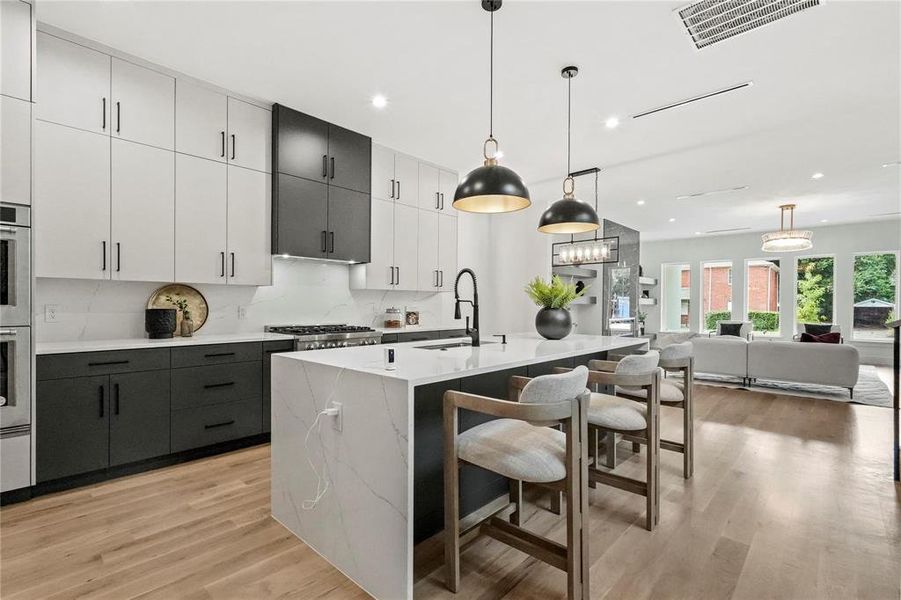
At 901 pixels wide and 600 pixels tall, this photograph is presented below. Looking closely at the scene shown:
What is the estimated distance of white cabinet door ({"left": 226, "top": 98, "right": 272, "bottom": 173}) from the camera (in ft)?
12.0

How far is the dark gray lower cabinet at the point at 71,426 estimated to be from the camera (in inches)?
102

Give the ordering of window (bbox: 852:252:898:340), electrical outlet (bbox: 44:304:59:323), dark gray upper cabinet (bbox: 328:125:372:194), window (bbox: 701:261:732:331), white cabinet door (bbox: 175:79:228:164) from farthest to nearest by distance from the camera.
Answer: window (bbox: 701:261:732:331), window (bbox: 852:252:898:340), dark gray upper cabinet (bbox: 328:125:372:194), white cabinet door (bbox: 175:79:228:164), electrical outlet (bbox: 44:304:59:323)

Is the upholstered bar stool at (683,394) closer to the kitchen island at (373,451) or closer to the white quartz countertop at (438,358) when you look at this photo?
the white quartz countertop at (438,358)

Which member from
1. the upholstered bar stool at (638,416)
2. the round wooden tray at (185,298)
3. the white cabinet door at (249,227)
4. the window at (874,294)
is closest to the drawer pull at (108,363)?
the round wooden tray at (185,298)

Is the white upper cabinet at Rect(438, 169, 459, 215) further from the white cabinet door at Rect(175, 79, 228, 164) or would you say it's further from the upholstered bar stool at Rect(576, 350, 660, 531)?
the upholstered bar stool at Rect(576, 350, 660, 531)

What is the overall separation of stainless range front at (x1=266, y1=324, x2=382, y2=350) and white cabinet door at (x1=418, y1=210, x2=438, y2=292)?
1166 mm

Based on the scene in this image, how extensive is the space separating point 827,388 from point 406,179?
6.59 metres

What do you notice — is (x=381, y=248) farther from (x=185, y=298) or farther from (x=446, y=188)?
(x=185, y=298)

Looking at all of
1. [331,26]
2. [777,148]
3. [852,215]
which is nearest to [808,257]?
[852,215]

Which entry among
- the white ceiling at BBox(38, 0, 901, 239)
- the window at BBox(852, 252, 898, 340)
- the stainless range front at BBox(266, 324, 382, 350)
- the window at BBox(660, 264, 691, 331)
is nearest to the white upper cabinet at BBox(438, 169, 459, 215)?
the white ceiling at BBox(38, 0, 901, 239)

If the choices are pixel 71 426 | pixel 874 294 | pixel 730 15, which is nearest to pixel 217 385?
pixel 71 426

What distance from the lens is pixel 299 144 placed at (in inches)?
157

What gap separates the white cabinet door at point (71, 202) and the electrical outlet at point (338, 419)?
2262 mm

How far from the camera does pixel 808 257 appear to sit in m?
9.53
